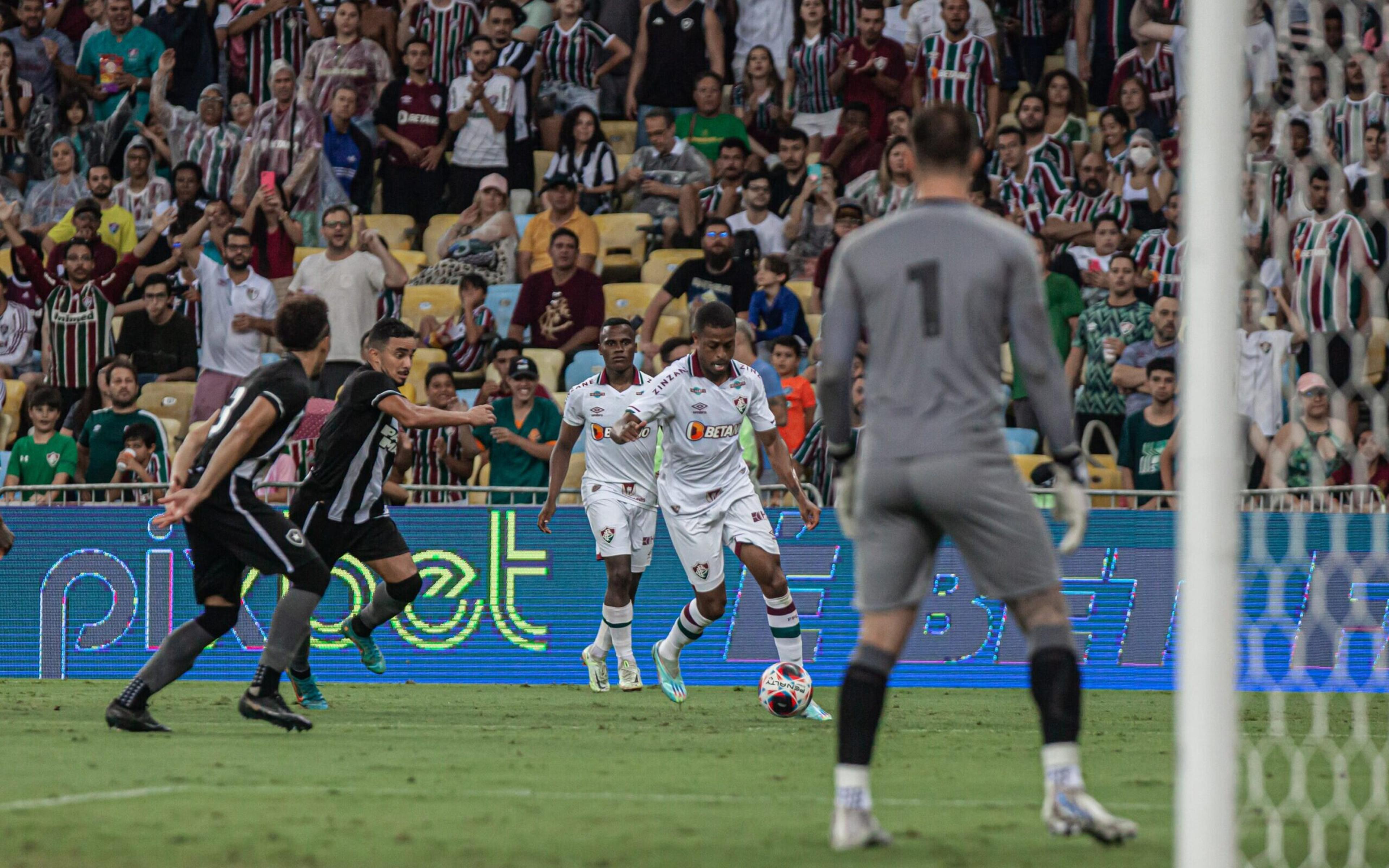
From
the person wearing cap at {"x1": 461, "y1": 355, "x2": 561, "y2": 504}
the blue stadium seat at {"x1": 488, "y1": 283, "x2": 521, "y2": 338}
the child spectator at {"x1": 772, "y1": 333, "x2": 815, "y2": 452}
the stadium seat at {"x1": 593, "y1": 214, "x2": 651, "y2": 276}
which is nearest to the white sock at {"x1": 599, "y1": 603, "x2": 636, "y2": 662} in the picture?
the person wearing cap at {"x1": 461, "y1": 355, "x2": 561, "y2": 504}

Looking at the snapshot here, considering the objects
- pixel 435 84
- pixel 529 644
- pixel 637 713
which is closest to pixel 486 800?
pixel 637 713

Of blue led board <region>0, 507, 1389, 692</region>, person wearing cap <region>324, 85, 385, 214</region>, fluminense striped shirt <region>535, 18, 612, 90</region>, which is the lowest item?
blue led board <region>0, 507, 1389, 692</region>

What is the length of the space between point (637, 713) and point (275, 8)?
460 inches

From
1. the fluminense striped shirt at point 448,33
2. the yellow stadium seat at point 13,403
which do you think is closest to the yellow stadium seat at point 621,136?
the fluminense striped shirt at point 448,33

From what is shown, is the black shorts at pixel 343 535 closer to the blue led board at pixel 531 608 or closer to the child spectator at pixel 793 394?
the blue led board at pixel 531 608

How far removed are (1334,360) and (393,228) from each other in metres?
10.4

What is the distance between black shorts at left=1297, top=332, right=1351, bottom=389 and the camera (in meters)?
9.47

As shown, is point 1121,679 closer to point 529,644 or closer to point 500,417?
point 529,644

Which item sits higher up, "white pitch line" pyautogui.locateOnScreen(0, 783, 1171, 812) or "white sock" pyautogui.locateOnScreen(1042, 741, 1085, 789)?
"white sock" pyautogui.locateOnScreen(1042, 741, 1085, 789)

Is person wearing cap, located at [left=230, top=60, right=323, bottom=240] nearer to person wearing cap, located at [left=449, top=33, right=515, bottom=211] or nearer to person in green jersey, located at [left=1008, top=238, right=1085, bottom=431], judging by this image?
person wearing cap, located at [left=449, top=33, right=515, bottom=211]

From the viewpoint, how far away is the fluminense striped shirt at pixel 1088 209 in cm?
1603

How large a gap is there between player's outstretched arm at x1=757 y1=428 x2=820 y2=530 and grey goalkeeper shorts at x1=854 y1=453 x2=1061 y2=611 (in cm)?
527

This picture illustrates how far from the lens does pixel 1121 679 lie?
12938mm

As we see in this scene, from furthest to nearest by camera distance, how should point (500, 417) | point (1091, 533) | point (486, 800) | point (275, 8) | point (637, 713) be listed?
point (275, 8), point (500, 417), point (1091, 533), point (637, 713), point (486, 800)
